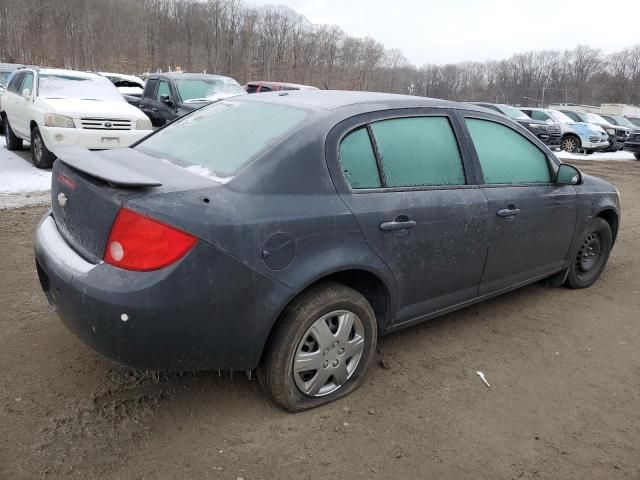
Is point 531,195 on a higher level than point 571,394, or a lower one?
higher

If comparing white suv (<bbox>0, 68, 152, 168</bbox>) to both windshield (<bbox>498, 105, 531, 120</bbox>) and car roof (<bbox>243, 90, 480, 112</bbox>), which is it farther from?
windshield (<bbox>498, 105, 531, 120</bbox>)

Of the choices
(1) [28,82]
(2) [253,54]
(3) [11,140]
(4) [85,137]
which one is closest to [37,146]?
(4) [85,137]

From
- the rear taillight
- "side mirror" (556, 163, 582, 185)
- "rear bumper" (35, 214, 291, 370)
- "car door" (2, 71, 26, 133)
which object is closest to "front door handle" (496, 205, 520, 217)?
"side mirror" (556, 163, 582, 185)

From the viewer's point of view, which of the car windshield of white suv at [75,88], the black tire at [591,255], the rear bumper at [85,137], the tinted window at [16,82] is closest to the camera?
the black tire at [591,255]

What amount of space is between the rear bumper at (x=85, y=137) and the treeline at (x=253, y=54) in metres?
56.7

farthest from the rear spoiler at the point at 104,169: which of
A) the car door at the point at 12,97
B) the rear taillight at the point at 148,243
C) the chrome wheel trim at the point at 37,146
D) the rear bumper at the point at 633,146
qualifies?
the rear bumper at the point at 633,146

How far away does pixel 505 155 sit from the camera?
12.1ft

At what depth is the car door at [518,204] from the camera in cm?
348

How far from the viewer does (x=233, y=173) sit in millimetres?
2514

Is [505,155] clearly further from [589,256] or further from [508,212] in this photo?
[589,256]

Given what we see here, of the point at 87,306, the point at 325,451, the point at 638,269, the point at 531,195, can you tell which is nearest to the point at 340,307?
the point at 325,451

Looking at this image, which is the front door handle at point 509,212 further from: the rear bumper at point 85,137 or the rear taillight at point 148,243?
the rear bumper at point 85,137

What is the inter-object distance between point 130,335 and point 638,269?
5.21 meters

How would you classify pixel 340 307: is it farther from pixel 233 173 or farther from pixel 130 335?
pixel 130 335
